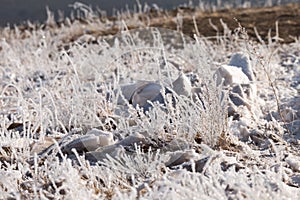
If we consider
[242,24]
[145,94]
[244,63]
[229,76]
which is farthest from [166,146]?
[242,24]

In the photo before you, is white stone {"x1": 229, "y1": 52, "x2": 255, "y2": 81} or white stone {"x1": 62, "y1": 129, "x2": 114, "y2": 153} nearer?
white stone {"x1": 62, "y1": 129, "x2": 114, "y2": 153}

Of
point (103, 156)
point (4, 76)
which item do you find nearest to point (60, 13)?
point (4, 76)

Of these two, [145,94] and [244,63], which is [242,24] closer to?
[244,63]

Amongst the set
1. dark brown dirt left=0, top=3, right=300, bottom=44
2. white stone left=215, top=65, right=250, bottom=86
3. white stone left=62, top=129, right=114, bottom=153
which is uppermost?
white stone left=215, top=65, right=250, bottom=86

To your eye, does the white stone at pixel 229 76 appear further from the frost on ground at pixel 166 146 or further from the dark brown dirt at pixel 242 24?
the dark brown dirt at pixel 242 24

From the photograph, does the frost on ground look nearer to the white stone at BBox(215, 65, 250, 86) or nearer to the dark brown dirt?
the white stone at BBox(215, 65, 250, 86)

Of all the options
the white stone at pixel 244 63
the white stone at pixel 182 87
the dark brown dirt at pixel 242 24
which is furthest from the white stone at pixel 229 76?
the dark brown dirt at pixel 242 24

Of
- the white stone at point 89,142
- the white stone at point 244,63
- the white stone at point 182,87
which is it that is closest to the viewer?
the white stone at point 89,142

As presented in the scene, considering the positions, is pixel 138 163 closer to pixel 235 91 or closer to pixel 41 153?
pixel 41 153

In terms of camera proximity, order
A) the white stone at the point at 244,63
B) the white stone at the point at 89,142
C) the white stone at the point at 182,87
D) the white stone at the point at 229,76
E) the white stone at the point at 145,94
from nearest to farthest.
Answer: the white stone at the point at 89,142 → the white stone at the point at 182,87 → the white stone at the point at 145,94 → the white stone at the point at 229,76 → the white stone at the point at 244,63

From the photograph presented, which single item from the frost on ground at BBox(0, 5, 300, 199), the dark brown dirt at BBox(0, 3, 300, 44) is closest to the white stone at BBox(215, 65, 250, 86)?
the frost on ground at BBox(0, 5, 300, 199)

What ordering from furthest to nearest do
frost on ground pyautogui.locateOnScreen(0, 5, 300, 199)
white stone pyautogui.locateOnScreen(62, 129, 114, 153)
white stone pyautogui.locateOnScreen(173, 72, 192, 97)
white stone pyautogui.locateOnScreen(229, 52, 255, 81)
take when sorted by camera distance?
white stone pyautogui.locateOnScreen(229, 52, 255, 81), white stone pyautogui.locateOnScreen(173, 72, 192, 97), white stone pyautogui.locateOnScreen(62, 129, 114, 153), frost on ground pyautogui.locateOnScreen(0, 5, 300, 199)

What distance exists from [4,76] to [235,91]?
369 cm

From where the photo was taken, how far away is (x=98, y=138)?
3.01 metres
